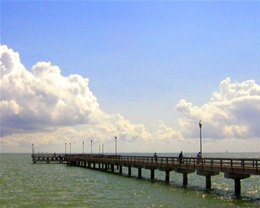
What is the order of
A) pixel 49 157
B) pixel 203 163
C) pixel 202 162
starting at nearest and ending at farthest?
1. pixel 202 162
2. pixel 203 163
3. pixel 49 157

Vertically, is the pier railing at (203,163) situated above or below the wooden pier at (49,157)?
above

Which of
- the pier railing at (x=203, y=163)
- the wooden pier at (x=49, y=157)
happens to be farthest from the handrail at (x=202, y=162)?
the wooden pier at (x=49, y=157)

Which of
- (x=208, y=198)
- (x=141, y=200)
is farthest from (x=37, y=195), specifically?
(x=208, y=198)

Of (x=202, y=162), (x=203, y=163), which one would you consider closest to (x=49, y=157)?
(x=203, y=163)

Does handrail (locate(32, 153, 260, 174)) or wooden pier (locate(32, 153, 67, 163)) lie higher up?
handrail (locate(32, 153, 260, 174))

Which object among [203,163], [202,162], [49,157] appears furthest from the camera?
[49,157]

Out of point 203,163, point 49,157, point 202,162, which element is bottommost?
point 49,157

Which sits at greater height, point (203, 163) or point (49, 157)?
point (203, 163)

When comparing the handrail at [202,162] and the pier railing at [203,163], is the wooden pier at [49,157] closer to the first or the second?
the handrail at [202,162]

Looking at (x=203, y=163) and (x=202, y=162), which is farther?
(x=203, y=163)

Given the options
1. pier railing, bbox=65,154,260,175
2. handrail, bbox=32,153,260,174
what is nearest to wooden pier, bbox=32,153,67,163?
handrail, bbox=32,153,260,174

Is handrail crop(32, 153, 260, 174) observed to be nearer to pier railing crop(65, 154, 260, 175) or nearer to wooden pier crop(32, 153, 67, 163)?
pier railing crop(65, 154, 260, 175)

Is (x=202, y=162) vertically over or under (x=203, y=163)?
over

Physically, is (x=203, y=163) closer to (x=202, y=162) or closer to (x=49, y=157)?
(x=202, y=162)
